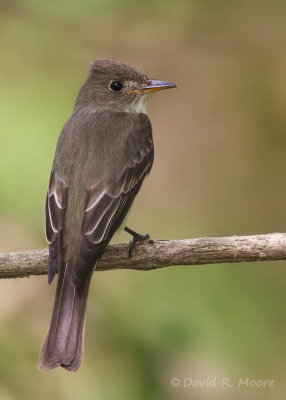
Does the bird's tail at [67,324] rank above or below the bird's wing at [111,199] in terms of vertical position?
below

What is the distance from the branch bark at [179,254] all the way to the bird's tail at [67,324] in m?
0.13

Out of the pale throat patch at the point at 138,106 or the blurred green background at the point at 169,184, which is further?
the pale throat patch at the point at 138,106

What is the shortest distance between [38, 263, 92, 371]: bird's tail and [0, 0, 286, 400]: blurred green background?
91 millimetres

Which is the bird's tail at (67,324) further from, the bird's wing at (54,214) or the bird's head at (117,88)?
the bird's head at (117,88)

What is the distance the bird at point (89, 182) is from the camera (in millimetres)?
4152

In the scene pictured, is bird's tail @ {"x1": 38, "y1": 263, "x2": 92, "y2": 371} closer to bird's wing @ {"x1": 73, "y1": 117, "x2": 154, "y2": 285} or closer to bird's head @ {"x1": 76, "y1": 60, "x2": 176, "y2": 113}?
bird's wing @ {"x1": 73, "y1": 117, "x2": 154, "y2": 285}

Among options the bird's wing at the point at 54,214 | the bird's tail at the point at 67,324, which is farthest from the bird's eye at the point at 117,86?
the bird's tail at the point at 67,324

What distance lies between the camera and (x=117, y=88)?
5293 mm

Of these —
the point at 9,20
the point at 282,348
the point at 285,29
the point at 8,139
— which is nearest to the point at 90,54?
the point at 9,20

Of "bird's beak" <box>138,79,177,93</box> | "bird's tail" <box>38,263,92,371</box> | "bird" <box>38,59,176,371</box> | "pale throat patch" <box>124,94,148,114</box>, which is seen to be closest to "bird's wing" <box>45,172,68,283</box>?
"bird" <box>38,59,176,371</box>

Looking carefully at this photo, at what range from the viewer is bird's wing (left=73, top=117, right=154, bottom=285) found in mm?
4152

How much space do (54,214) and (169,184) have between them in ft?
6.62

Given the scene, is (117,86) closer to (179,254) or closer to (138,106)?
(138,106)

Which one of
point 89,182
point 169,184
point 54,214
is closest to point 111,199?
point 89,182
